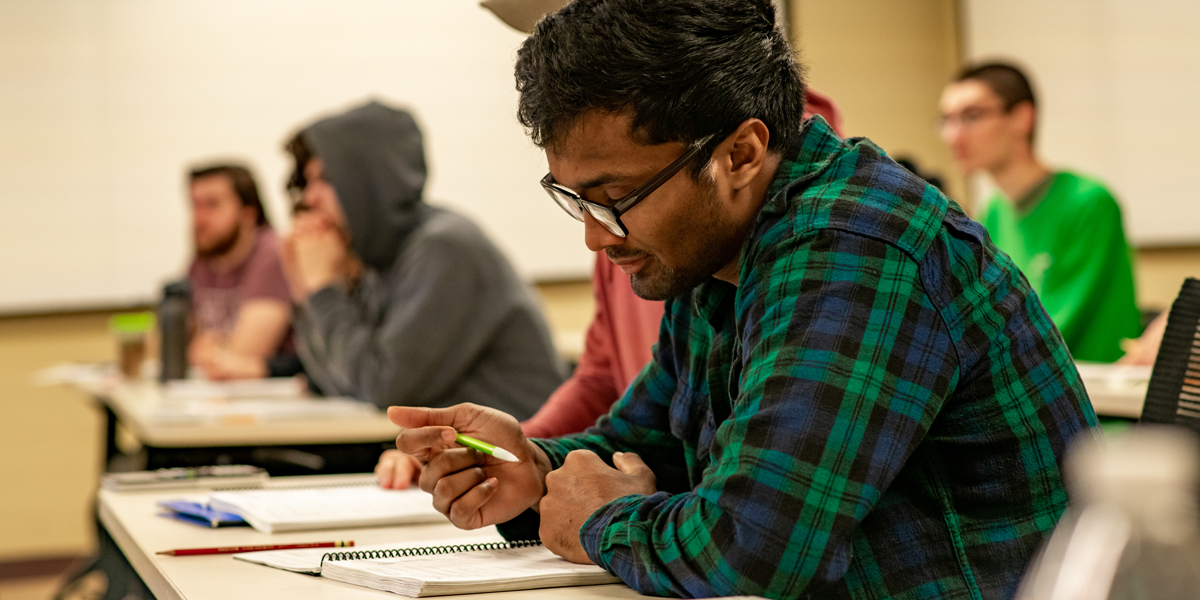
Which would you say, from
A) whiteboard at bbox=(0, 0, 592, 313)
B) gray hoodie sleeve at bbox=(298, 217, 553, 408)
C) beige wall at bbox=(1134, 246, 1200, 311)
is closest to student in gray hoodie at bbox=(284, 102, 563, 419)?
gray hoodie sleeve at bbox=(298, 217, 553, 408)

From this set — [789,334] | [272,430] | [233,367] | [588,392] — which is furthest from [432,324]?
[789,334]

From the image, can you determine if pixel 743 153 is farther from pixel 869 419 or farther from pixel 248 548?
pixel 248 548

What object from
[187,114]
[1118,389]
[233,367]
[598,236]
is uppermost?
[598,236]

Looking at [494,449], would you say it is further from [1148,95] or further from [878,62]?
[878,62]

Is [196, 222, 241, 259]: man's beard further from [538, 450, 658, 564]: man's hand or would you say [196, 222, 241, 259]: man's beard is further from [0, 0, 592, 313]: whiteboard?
[538, 450, 658, 564]: man's hand

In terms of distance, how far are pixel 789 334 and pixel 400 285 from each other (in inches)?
77.2

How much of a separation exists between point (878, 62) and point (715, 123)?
4.89 m

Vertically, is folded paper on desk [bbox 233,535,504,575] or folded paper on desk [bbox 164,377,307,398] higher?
folded paper on desk [bbox 233,535,504,575]

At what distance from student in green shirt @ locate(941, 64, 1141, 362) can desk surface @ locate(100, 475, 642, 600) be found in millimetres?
2442

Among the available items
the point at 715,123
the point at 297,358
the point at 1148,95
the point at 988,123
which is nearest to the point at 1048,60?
the point at 1148,95

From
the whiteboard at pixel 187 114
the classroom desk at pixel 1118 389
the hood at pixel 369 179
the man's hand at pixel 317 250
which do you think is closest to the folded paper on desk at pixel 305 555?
the classroom desk at pixel 1118 389

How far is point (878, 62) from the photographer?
570 cm

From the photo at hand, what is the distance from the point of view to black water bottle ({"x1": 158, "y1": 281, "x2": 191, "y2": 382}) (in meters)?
3.65

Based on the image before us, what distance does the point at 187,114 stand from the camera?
499cm
